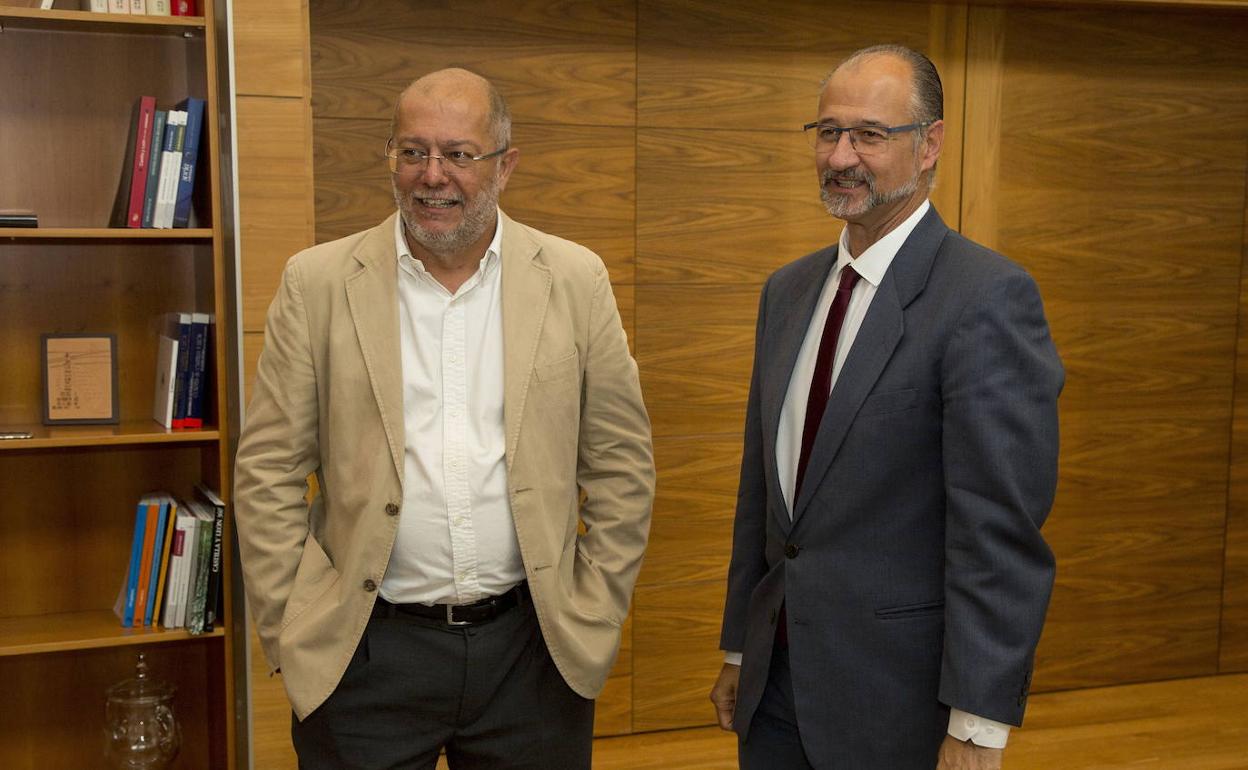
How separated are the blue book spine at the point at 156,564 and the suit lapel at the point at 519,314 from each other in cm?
126

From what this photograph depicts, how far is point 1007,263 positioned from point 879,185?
229 millimetres

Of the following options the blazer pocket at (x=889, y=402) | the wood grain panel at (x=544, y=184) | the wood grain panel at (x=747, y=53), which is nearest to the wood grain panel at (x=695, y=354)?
the wood grain panel at (x=544, y=184)

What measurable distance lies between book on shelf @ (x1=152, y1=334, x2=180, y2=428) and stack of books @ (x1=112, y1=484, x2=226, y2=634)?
0.22 meters

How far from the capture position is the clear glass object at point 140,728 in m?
3.04

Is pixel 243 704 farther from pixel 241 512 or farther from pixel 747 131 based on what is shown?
pixel 747 131

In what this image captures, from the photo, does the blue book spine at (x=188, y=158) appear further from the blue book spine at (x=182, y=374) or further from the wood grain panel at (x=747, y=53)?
the wood grain panel at (x=747, y=53)

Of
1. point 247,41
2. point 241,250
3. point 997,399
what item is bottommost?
point 997,399

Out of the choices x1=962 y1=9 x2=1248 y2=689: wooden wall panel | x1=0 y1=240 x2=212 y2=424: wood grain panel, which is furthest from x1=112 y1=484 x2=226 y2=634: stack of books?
x1=962 y1=9 x2=1248 y2=689: wooden wall panel

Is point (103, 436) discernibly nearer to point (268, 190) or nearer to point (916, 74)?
point (268, 190)

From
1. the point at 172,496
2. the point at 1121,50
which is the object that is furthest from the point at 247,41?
the point at 1121,50

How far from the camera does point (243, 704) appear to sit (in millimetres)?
3010

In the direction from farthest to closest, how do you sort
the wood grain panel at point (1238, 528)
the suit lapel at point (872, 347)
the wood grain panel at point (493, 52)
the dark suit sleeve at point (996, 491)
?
the wood grain panel at point (1238, 528)
the wood grain panel at point (493, 52)
the suit lapel at point (872, 347)
the dark suit sleeve at point (996, 491)

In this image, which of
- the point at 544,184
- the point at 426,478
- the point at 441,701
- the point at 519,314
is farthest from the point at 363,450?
the point at 544,184

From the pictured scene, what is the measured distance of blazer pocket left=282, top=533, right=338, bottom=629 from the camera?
82.7 inches
